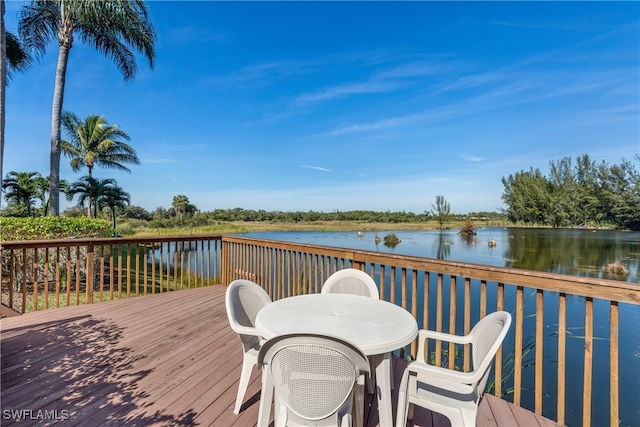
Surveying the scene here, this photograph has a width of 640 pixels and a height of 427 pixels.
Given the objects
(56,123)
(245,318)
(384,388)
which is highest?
(56,123)

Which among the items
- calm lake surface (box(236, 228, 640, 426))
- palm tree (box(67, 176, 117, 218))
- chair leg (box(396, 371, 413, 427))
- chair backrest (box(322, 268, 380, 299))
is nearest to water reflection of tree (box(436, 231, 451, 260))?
calm lake surface (box(236, 228, 640, 426))

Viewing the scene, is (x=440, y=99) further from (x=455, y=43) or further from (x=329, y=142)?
(x=329, y=142)

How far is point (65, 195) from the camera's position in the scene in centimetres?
2014

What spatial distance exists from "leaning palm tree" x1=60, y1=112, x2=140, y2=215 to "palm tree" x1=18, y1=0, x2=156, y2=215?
11.1 metres

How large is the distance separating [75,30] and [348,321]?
1083 centimetres

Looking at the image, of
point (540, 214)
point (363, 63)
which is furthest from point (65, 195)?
point (540, 214)

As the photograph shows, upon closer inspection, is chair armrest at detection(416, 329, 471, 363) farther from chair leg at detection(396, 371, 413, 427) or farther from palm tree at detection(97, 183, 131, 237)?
palm tree at detection(97, 183, 131, 237)

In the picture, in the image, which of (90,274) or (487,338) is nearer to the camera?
(487,338)

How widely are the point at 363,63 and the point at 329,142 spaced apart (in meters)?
6.31

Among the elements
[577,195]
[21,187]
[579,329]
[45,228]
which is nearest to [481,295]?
[579,329]

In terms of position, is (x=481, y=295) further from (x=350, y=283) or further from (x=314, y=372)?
(x=314, y=372)

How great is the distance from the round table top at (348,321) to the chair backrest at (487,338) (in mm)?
328

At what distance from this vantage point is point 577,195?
21109 millimetres

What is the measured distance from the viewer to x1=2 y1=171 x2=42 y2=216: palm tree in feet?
64.1
